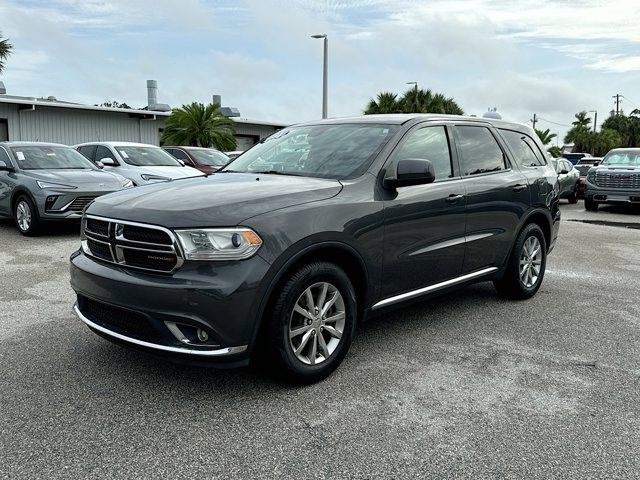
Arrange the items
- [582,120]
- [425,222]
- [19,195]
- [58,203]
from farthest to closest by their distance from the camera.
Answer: [582,120]
[19,195]
[58,203]
[425,222]

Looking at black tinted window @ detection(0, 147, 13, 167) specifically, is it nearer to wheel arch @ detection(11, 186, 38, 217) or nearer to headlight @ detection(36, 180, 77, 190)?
wheel arch @ detection(11, 186, 38, 217)

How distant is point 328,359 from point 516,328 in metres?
1.99

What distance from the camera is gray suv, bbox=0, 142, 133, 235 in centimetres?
908

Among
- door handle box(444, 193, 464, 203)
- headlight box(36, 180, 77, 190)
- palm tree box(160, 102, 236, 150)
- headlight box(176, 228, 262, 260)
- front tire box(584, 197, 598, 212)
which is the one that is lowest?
front tire box(584, 197, 598, 212)

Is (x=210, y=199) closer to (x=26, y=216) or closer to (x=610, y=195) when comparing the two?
(x=26, y=216)

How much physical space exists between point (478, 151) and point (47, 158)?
7903mm

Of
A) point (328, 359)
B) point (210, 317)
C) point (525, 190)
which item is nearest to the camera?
point (210, 317)

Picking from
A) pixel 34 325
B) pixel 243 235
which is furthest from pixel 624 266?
pixel 34 325

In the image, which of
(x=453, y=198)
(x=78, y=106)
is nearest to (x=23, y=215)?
(x=453, y=198)

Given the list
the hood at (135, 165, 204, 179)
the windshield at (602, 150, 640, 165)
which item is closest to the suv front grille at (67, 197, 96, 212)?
the hood at (135, 165, 204, 179)

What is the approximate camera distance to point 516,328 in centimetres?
494

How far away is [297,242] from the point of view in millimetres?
3379

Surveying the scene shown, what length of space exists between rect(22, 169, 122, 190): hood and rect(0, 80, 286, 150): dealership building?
16.1 meters

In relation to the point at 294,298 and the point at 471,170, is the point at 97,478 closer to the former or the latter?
the point at 294,298
